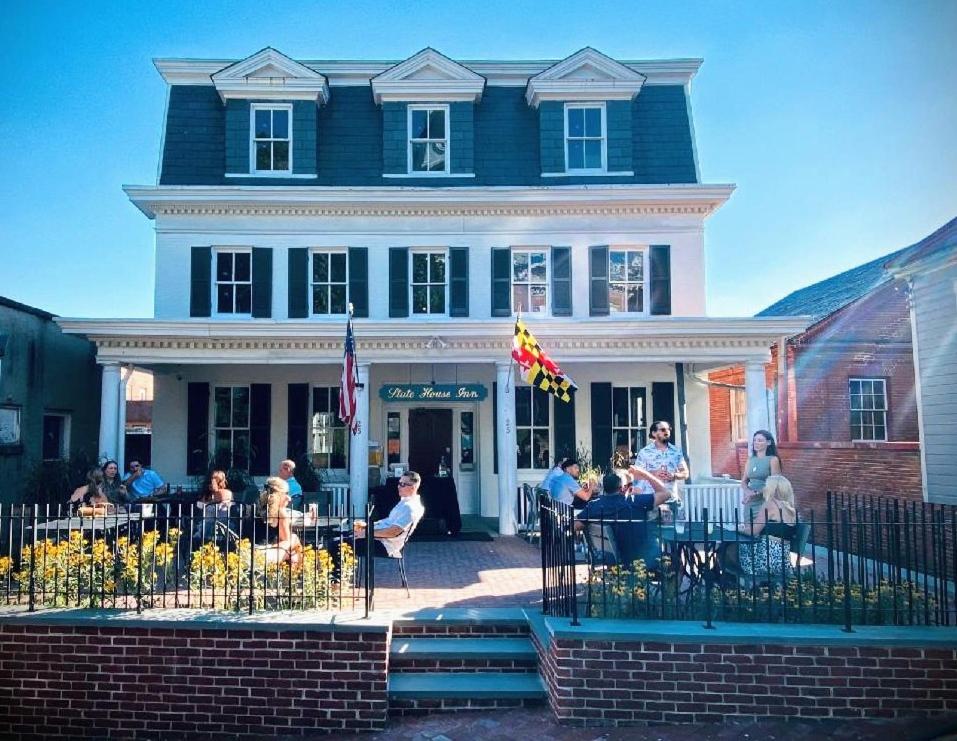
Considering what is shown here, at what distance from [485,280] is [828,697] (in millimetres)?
10710

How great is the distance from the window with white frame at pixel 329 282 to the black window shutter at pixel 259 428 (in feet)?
6.86

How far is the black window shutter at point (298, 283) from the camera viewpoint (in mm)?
14594

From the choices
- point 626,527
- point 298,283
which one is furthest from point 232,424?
point 626,527

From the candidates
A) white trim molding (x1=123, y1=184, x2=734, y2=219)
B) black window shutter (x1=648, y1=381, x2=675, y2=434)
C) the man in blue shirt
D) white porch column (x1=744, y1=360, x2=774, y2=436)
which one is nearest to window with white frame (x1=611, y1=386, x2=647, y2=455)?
black window shutter (x1=648, y1=381, x2=675, y2=434)

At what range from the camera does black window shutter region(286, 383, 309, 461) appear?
14.9 metres

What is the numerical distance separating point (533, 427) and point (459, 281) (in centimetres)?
348

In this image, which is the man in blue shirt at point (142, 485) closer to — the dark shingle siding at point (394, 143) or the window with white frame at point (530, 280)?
the dark shingle siding at point (394, 143)

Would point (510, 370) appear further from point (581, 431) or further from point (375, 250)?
point (375, 250)

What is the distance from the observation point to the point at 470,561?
10.1 metres

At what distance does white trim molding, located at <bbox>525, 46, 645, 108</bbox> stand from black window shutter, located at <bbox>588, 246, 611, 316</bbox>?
135 inches

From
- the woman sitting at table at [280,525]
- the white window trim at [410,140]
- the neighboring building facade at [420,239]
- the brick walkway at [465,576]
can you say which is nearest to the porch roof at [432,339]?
the neighboring building facade at [420,239]

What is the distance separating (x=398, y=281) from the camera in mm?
14703

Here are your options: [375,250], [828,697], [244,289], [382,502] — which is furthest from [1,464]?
[828,697]

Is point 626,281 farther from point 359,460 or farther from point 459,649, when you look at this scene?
point 459,649
